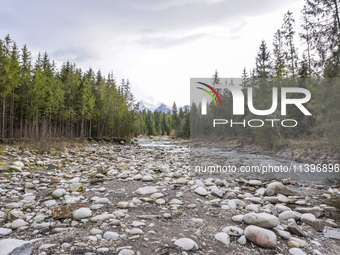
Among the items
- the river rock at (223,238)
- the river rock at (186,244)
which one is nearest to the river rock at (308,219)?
the river rock at (223,238)

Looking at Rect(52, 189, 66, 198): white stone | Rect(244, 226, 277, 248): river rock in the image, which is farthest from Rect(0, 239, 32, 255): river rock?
Rect(244, 226, 277, 248): river rock

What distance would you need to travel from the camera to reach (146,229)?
246 cm

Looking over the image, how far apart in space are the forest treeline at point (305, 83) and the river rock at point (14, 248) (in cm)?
1220

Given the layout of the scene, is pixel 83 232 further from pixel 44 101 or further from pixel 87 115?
pixel 87 115

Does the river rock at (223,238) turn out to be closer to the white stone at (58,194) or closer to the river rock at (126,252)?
the river rock at (126,252)

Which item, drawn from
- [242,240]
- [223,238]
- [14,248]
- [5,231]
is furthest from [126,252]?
[5,231]

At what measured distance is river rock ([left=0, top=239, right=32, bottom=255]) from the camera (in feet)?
5.46

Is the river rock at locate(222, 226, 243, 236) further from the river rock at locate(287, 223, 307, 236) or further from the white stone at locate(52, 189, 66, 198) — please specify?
the white stone at locate(52, 189, 66, 198)

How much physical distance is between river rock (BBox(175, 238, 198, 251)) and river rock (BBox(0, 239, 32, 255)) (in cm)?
136

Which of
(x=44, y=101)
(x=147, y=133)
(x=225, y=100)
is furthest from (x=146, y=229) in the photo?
(x=147, y=133)

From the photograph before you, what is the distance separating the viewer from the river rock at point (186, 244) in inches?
81.5

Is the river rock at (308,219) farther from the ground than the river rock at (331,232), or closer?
Result: farther from the ground

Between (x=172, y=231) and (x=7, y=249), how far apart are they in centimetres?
159

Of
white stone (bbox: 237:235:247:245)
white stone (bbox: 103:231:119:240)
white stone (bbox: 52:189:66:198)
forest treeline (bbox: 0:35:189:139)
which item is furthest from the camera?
forest treeline (bbox: 0:35:189:139)
